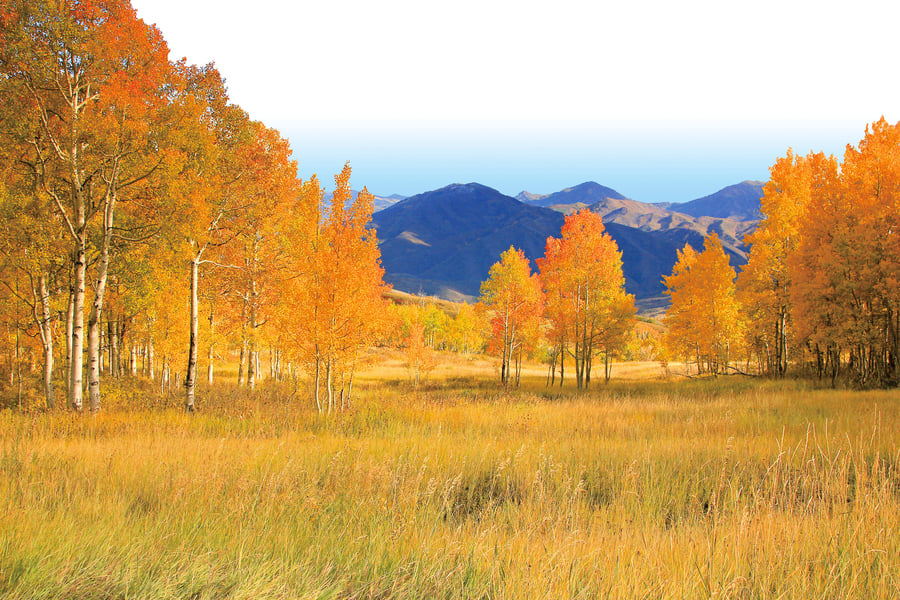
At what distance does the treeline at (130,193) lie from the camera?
10680 mm

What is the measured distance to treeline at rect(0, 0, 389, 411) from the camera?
10.7 m

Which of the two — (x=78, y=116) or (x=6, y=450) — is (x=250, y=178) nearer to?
(x=78, y=116)

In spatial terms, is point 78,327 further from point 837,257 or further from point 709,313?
point 709,313

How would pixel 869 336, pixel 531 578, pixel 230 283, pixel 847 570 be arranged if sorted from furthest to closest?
pixel 230 283
pixel 869 336
pixel 847 570
pixel 531 578

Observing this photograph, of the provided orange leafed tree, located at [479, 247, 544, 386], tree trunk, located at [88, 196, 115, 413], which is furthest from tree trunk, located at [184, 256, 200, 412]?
orange leafed tree, located at [479, 247, 544, 386]

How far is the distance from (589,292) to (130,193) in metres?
23.5

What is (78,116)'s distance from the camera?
1099 centimetres

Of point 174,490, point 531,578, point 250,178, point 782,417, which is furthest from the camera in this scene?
point 250,178

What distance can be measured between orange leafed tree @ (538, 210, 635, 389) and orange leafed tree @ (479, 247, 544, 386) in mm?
2456

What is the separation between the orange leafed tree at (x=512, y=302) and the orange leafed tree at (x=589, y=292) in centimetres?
246

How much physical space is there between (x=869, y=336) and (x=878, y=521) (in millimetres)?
18946

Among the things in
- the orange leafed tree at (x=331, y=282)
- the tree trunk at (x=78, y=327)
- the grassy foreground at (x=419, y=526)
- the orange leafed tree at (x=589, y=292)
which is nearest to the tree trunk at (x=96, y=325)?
the tree trunk at (x=78, y=327)

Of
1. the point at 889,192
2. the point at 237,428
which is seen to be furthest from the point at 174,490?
the point at 889,192

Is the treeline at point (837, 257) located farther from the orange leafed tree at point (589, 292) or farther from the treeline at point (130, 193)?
the treeline at point (130, 193)
